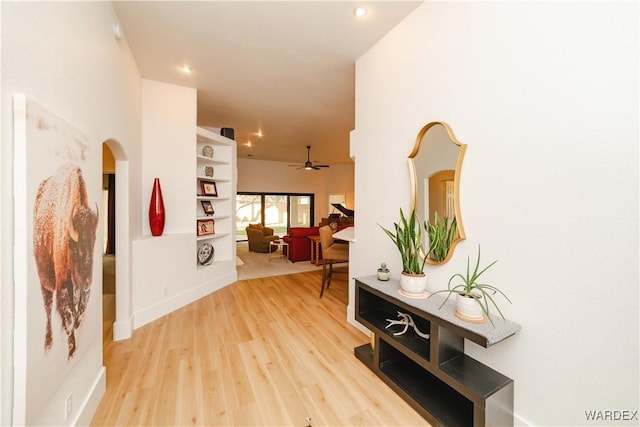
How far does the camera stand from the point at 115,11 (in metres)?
1.95

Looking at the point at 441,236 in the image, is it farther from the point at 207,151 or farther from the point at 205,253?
the point at 207,151

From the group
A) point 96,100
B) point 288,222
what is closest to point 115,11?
point 96,100

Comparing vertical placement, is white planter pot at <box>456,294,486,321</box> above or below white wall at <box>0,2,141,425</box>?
below

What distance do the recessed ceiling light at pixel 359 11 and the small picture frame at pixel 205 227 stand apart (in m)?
3.24

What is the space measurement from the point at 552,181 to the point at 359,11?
72.3 inches

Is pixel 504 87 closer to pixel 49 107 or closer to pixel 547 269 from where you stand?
pixel 547 269

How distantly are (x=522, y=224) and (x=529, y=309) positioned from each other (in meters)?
0.46

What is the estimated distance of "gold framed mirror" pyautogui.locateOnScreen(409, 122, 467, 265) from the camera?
5.40 feet

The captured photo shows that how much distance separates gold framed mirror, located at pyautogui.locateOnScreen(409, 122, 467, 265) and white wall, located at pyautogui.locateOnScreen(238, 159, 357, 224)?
748 cm

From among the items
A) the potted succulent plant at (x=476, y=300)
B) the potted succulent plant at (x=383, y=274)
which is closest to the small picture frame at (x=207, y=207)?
the potted succulent plant at (x=383, y=274)

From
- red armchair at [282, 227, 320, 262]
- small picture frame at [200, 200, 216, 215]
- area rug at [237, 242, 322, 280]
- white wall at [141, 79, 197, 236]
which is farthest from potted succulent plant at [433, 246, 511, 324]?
red armchair at [282, 227, 320, 262]

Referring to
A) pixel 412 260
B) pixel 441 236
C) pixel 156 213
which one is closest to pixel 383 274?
pixel 412 260

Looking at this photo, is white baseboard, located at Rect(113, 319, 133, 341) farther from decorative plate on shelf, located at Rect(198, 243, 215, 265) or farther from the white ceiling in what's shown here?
the white ceiling

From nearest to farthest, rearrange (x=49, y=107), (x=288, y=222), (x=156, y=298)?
(x=49, y=107)
(x=156, y=298)
(x=288, y=222)
